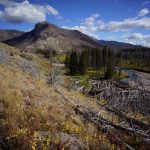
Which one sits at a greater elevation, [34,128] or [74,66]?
[34,128]

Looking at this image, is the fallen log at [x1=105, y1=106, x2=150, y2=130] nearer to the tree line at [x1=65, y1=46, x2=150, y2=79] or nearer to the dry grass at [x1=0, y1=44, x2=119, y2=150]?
the dry grass at [x1=0, y1=44, x2=119, y2=150]

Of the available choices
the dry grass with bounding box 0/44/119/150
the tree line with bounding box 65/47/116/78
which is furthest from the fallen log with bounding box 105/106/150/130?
the tree line with bounding box 65/47/116/78

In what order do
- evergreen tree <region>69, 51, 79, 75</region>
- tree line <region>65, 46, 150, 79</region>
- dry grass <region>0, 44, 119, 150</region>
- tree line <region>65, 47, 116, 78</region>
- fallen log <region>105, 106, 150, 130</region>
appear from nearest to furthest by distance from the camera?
dry grass <region>0, 44, 119, 150</region>, fallen log <region>105, 106, 150, 130</region>, evergreen tree <region>69, 51, 79, 75</region>, tree line <region>65, 46, 150, 79</region>, tree line <region>65, 47, 116, 78</region>

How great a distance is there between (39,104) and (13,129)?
3320 mm

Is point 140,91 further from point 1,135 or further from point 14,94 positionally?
point 1,135

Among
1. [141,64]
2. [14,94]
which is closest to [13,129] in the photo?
[14,94]

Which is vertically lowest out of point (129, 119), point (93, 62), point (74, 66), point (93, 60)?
point (93, 62)

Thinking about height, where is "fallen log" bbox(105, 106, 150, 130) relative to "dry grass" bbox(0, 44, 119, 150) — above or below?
below

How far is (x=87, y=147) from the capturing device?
7.22 meters

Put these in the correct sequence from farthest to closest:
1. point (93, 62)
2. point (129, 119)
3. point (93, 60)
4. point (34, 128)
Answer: point (93, 60) < point (93, 62) < point (129, 119) < point (34, 128)

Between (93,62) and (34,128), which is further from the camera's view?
(93,62)

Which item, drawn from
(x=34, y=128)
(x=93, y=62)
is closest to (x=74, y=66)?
(x=93, y=62)

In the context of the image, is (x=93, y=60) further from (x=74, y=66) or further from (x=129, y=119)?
(x=129, y=119)

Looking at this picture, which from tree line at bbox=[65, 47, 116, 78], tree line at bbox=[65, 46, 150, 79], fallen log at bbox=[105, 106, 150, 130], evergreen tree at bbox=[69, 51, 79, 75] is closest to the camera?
fallen log at bbox=[105, 106, 150, 130]
